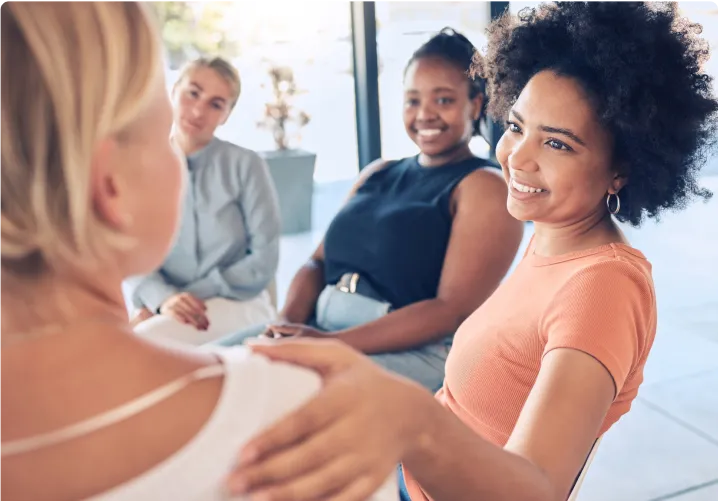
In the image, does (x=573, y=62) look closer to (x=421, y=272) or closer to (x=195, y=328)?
(x=421, y=272)

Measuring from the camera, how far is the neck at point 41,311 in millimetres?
582

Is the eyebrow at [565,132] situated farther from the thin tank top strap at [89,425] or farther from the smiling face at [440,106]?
the thin tank top strap at [89,425]

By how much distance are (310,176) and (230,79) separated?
11.7ft

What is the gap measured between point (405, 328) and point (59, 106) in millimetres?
1378

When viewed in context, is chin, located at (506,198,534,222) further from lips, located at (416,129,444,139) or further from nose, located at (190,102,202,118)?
nose, located at (190,102,202,118)

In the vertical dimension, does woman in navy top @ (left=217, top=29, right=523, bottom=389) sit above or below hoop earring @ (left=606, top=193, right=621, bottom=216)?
below

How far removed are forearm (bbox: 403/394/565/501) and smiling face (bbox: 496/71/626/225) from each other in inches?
22.5

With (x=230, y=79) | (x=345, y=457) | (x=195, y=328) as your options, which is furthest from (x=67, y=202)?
(x=230, y=79)

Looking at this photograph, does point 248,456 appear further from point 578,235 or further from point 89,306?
point 578,235

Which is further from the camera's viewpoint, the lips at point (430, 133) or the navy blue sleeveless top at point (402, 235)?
the lips at point (430, 133)

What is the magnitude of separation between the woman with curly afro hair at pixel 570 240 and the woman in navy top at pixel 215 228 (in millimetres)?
1188

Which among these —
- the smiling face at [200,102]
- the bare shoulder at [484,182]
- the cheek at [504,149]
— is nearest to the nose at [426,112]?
the bare shoulder at [484,182]

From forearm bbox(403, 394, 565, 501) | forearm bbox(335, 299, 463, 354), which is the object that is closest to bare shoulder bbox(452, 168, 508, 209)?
forearm bbox(335, 299, 463, 354)

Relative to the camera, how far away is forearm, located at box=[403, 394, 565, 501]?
708 millimetres
